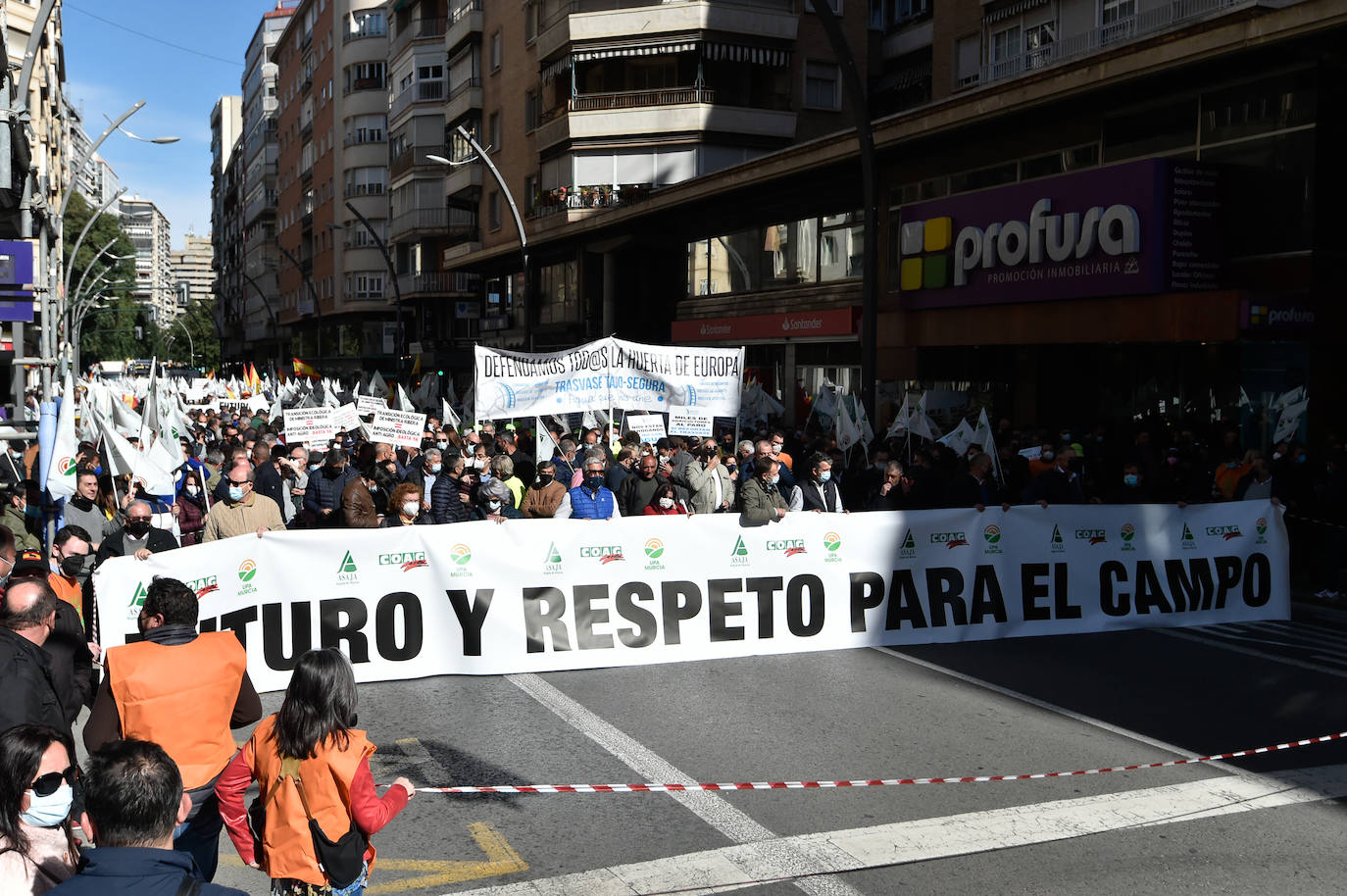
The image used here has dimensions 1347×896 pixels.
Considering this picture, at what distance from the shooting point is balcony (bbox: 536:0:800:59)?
34.1 m

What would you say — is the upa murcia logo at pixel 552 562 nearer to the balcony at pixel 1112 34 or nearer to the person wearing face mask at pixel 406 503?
the person wearing face mask at pixel 406 503

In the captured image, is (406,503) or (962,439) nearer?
(406,503)

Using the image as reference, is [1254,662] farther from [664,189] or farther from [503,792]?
[664,189]

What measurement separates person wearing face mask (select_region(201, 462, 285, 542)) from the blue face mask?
649cm

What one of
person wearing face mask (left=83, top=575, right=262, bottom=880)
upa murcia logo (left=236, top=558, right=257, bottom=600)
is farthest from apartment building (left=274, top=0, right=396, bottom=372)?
person wearing face mask (left=83, top=575, right=262, bottom=880)

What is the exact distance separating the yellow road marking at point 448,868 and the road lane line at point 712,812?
19.8 inches

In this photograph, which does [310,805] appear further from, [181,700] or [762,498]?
[762,498]

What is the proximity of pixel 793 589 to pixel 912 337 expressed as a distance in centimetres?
1657

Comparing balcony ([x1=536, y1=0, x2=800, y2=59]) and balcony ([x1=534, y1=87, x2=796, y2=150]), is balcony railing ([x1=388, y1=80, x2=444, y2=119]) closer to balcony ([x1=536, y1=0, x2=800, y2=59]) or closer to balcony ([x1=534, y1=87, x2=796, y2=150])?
balcony ([x1=536, y1=0, x2=800, y2=59])

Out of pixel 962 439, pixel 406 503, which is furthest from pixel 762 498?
pixel 962 439

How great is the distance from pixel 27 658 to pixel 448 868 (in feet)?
6.60

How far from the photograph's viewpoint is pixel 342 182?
67250mm

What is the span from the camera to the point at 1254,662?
10.0 meters

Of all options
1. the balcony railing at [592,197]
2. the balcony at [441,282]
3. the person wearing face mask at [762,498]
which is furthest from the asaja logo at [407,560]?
the balcony at [441,282]
